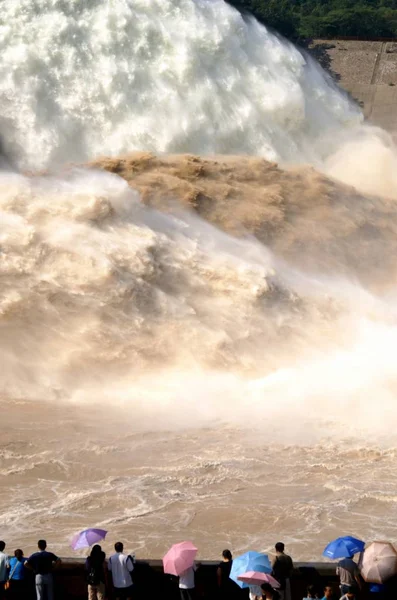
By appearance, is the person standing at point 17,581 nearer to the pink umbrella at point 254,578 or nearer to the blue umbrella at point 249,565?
the blue umbrella at point 249,565

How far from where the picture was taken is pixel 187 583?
32.1 feet

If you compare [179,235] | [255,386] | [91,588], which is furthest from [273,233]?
[91,588]

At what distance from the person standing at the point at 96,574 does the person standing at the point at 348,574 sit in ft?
7.87

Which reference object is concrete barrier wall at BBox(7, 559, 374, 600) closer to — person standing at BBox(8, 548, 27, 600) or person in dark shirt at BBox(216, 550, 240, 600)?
person in dark shirt at BBox(216, 550, 240, 600)

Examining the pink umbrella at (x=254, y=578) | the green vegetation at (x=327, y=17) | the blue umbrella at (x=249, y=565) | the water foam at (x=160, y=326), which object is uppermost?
the green vegetation at (x=327, y=17)

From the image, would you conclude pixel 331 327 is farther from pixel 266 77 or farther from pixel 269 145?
pixel 266 77

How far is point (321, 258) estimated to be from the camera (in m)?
26.2

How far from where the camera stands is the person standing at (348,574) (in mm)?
9508

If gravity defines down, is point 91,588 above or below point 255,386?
below

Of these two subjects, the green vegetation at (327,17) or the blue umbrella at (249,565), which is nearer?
the blue umbrella at (249,565)

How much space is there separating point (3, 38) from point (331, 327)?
13.8 metres

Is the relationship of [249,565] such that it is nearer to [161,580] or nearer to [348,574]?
[348,574]

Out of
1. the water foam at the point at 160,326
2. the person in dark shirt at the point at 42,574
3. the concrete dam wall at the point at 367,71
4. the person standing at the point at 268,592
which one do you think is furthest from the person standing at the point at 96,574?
the concrete dam wall at the point at 367,71

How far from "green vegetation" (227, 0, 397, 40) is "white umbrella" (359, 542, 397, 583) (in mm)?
34110
